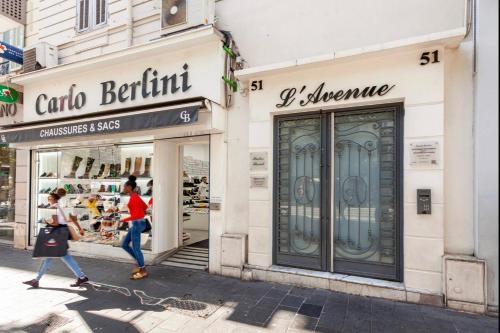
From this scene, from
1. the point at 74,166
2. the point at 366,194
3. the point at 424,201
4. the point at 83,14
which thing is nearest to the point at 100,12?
the point at 83,14

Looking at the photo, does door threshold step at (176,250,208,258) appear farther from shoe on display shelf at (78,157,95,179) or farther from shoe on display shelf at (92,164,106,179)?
shoe on display shelf at (78,157,95,179)

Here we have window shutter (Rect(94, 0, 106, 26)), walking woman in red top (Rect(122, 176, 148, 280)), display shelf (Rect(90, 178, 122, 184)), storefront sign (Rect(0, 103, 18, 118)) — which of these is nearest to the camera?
walking woman in red top (Rect(122, 176, 148, 280))

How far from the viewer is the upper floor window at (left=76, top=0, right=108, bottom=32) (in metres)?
7.64

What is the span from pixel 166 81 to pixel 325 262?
15.1ft

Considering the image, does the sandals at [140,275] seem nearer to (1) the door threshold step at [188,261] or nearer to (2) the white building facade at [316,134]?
Answer: (2) the white building facade at [316,134]

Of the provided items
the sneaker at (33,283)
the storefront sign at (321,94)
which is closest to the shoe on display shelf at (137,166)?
the sneaker at (33,283)

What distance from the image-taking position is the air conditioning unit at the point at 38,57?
779 cm

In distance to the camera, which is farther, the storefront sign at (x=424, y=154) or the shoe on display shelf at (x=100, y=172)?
the shoe on display shelf at (x=100, y=172)

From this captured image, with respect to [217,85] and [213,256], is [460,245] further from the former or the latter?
[217,85]

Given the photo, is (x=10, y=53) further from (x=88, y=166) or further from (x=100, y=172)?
(x=100, y=172)

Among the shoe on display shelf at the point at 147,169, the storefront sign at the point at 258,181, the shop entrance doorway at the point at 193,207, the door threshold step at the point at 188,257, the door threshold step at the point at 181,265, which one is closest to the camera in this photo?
the storefront sign at the point at 258,181

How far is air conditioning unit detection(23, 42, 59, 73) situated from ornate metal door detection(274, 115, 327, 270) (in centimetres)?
646

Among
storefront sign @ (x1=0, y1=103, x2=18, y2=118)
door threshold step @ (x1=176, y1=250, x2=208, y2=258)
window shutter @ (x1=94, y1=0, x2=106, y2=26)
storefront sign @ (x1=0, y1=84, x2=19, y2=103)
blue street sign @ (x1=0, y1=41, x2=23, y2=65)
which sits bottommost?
door threshold step @ (x1=176, y1=250, x2=208, y2=258)

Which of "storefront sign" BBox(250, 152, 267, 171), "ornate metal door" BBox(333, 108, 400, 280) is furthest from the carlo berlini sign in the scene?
"ornate metal door" BBox(333, 108, 400, 280)
